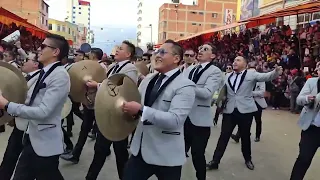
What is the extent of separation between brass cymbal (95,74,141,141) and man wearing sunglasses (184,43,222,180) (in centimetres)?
162

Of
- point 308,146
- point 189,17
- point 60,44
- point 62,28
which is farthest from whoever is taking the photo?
point 189,17

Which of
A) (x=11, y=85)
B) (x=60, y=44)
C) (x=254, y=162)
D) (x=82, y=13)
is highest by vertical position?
(x=82, y=13)

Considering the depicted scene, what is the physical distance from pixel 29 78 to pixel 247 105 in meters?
3.26

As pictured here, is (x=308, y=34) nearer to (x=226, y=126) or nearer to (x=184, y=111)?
(x=226, y=126)

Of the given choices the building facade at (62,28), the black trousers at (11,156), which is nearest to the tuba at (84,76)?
the black trousers at (11,156)

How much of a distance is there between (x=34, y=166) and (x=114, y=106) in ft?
2.98

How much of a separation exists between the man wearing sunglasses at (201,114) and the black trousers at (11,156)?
6.50 ft

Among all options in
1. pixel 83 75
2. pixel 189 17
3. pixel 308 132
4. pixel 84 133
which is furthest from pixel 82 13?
pixel 308 132

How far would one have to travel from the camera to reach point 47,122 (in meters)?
3.22

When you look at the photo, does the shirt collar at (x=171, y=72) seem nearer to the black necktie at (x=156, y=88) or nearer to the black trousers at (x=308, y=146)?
the black necktie at (x=156, y=88)

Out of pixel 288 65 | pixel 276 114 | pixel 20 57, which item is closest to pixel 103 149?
pixel 20 57

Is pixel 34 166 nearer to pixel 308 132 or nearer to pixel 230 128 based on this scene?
pixel 308 132

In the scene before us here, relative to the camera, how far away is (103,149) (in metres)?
4.40

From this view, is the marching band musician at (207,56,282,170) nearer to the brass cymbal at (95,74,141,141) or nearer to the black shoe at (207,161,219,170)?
the black shoe at (207,161,219,170)
